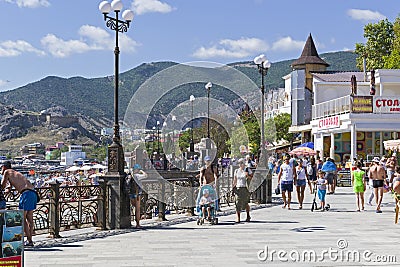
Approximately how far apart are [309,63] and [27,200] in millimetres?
64604

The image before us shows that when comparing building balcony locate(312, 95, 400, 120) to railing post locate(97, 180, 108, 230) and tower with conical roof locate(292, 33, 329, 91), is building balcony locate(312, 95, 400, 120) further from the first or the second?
tower with conical roof locate(292, 33, 329, 91)

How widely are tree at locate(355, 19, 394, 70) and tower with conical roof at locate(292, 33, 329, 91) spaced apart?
906 cm

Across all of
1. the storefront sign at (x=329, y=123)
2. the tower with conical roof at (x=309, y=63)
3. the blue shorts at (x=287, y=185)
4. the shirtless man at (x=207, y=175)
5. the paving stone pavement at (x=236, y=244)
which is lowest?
the paving stone pavement at (x=236, y=244)

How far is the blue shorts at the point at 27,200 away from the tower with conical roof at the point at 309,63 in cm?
6181

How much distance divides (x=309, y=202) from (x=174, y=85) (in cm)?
771

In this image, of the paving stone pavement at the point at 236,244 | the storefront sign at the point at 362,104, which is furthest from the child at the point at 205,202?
the storefront sign at the point at 362,104

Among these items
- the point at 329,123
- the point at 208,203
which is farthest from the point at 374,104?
the point at 208,203

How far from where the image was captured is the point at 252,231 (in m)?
13.9

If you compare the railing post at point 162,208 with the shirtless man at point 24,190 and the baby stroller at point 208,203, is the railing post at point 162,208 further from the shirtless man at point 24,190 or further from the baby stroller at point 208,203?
the shirtless man at point 24,190

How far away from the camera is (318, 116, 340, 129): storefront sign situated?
41.4m

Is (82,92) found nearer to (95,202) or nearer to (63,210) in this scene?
(95,202)

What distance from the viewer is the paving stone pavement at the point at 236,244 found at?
9914 millimetres

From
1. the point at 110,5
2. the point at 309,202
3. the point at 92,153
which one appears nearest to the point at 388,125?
the point at 309,202

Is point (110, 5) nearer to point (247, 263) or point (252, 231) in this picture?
point (252, 231)
